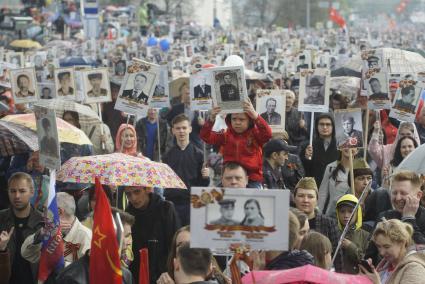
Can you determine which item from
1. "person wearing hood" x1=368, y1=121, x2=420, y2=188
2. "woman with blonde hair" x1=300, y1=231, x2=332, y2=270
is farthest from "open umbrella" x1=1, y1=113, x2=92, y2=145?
"woman with blonde hair" x1=300, y1=231, x2=332, y2=270

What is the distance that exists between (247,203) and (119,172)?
354 centimetres

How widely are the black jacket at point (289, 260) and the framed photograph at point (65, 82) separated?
33.4ft

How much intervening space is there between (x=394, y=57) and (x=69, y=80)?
5.79 metres

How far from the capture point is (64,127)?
12109mm

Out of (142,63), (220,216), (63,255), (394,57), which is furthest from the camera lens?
(394,57)

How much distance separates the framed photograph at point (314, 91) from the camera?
13945 millimetres

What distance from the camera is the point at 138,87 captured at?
12914mm

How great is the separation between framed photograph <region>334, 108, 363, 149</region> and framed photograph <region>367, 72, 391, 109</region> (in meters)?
1.37

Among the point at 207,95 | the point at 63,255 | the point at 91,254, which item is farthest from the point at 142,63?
the point at 91,254

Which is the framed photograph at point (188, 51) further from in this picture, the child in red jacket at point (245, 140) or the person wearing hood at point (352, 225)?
the person wearing hood at point (352, 225)

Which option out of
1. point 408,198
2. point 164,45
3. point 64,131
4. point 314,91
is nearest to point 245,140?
point 408,198

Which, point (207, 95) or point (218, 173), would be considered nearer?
point (218, 173)

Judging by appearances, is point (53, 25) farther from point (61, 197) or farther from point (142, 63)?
point (61, 197)

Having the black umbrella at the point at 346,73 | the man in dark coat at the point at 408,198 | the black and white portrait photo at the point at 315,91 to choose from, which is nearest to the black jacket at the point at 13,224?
the man in dark coat at the point at 408,198
